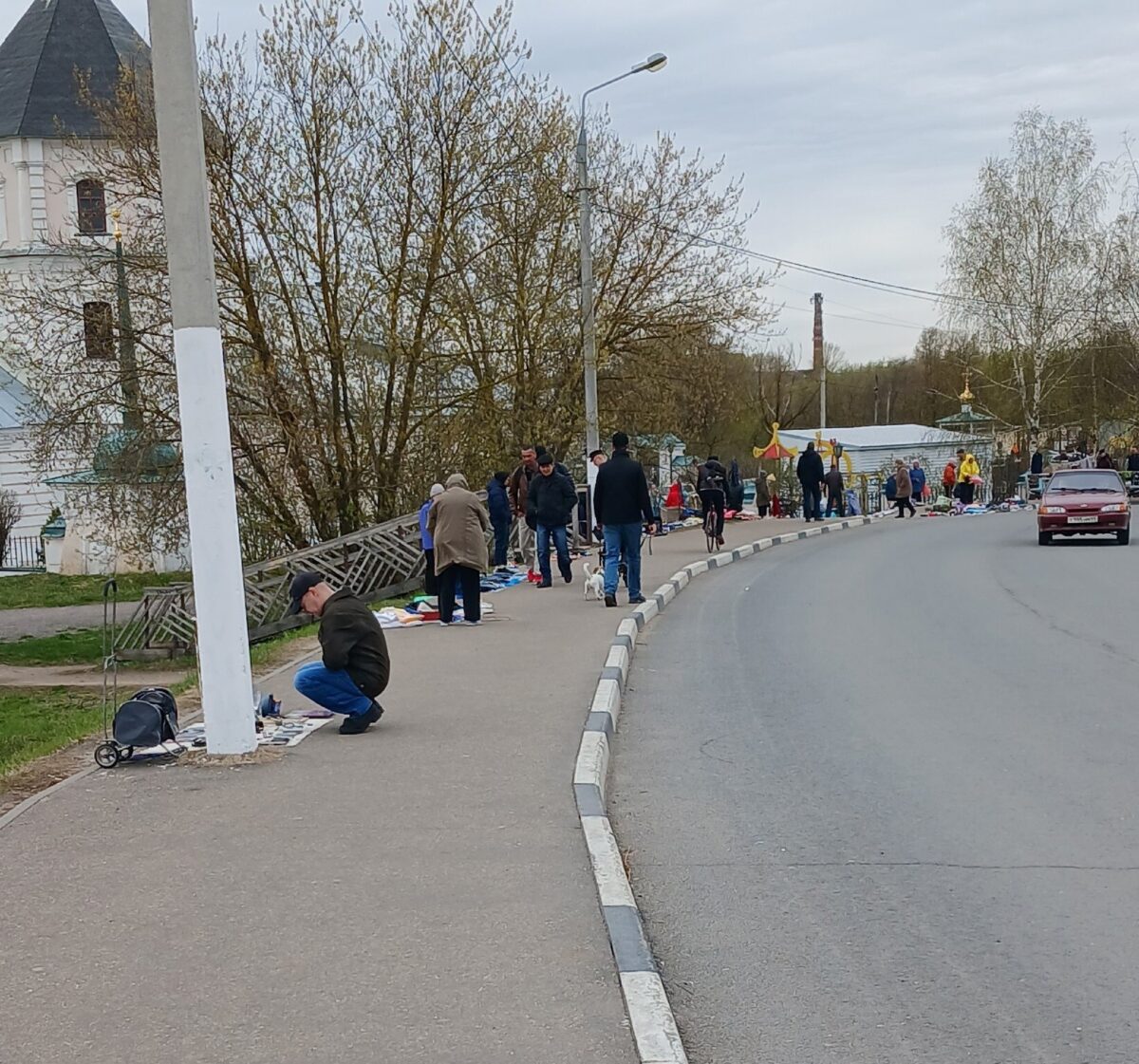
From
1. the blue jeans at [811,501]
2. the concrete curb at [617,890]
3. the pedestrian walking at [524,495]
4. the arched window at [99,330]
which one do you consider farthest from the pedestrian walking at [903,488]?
the concrete curb at [617,890]

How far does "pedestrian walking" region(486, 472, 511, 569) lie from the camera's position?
22.0 metres

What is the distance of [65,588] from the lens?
126ft

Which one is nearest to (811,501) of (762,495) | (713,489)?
(762,495)

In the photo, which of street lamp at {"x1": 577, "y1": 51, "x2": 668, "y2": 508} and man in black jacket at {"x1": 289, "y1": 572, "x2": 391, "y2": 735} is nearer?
man in black jacket at {"x1": 289, "y1": 572, "x2": 391, "y2": 735}

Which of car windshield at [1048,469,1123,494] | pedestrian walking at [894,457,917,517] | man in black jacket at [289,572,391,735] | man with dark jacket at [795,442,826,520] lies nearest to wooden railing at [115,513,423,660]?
man in black jacket at [289,572,391,735]

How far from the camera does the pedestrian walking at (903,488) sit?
38.9m

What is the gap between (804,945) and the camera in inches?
202

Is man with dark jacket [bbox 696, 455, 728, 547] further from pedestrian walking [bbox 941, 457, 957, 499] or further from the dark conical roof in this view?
the dark conical roof

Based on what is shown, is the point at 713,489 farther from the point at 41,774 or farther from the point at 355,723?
the point at 41,774

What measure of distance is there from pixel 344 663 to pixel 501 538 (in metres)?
13.6

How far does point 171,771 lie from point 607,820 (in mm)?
2692

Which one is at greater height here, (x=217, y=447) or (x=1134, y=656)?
(x=217, y=447)

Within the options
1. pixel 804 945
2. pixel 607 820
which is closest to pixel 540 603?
pixel 607 820

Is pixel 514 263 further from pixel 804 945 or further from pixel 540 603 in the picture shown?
pixel 804 945
